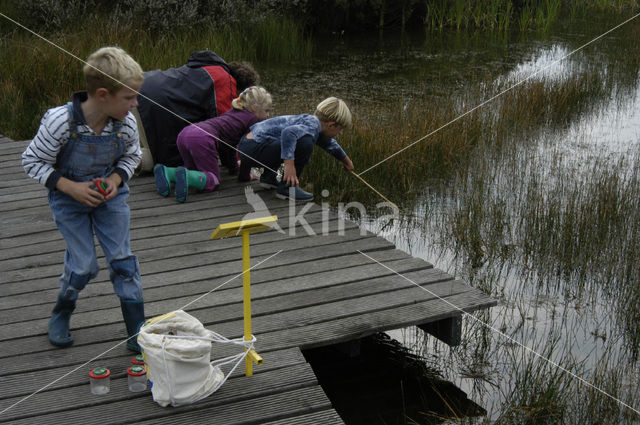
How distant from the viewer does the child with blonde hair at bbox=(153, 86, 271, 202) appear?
15.7 feet

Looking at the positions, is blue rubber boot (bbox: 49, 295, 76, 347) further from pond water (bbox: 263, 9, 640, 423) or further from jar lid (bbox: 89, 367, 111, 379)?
pond water (bbox: 263, 9, 640, 423)

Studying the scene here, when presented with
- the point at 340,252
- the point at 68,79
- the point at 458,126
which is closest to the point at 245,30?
the point at 68,79

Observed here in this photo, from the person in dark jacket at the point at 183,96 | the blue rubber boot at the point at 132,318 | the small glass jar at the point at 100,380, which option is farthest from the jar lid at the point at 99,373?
the person in dark jacket at the point at 183,96

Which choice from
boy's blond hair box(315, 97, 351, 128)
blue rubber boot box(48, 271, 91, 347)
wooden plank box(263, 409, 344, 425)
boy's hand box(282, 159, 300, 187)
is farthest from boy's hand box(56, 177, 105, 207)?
boy's blond hair box(315, 97, 351, 128)

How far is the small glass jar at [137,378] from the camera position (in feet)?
8.66

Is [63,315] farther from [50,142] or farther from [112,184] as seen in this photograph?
[50,142]

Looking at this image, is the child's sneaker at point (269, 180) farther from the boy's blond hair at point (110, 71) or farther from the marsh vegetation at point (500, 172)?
the boy's blond hair at point (110, 71)

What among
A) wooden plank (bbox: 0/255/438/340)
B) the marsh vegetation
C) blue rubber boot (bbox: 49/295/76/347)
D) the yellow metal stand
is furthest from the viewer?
the marsh vegetation

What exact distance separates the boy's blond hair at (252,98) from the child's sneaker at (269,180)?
0.46 meters

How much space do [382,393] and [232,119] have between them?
226cm

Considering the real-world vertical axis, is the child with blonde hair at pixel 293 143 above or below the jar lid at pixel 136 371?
above

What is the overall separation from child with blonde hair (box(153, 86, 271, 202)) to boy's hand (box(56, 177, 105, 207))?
2.05 metres

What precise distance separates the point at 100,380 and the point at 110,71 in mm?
1099

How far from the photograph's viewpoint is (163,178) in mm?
4855
